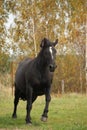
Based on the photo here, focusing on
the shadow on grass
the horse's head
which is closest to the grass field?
the shadow on grass

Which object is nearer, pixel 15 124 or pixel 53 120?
pixel 15 124

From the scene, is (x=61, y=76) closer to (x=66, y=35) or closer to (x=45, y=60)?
(x=66, y=35)

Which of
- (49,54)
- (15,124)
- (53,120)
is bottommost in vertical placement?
(53,120)

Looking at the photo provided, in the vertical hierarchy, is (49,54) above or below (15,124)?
above

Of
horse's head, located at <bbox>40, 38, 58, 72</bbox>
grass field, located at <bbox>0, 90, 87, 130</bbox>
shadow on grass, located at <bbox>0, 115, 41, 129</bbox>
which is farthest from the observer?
horse's head, located at <bbox>40, 38, 58, 72</bbox>

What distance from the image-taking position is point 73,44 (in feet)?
124

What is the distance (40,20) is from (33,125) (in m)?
23.3

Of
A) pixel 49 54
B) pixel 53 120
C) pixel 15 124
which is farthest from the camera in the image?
pixel 53 120

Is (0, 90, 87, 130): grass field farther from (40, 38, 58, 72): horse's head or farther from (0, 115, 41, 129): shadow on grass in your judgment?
(40, 38, 58, 72): horse's head

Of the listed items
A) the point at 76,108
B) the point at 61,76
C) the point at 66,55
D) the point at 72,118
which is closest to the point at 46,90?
the point at 72,118

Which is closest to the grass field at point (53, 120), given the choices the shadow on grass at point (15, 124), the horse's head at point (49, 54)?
the shadow on grass at point (15, 124)

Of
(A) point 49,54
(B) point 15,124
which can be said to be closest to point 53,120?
(B) point 15,124

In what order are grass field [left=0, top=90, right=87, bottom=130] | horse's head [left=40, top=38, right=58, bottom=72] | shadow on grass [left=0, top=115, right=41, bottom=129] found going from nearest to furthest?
grass field [left=0, top=90, right=87, bottom=130]
shadow on grass [left=0, top=115, right=41, bottom=129]
horse's head [left=40, top=38, right=58, bottom=72]

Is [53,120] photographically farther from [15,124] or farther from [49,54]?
[49,54]
